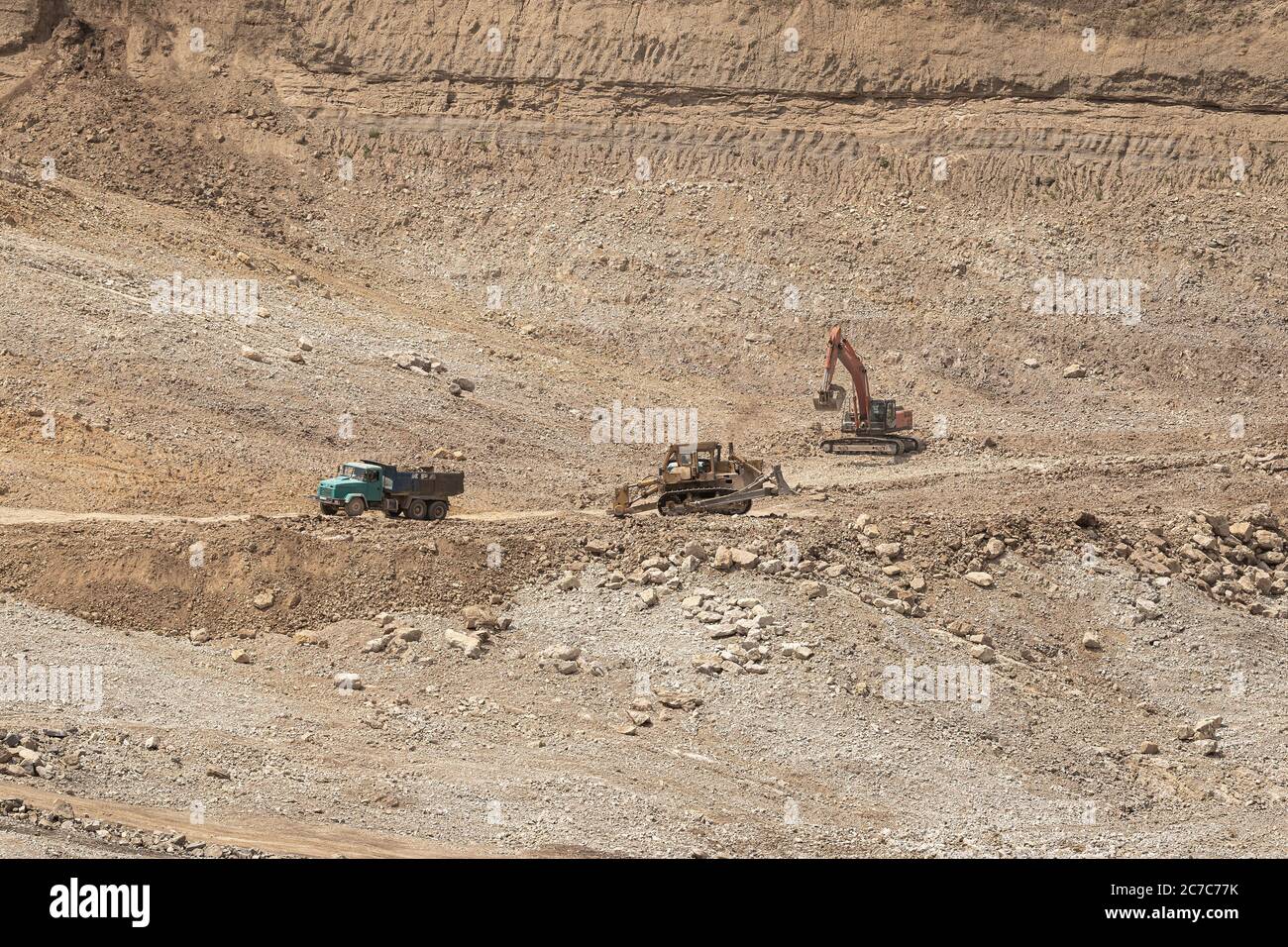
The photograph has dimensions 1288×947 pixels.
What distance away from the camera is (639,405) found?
37.3 meters

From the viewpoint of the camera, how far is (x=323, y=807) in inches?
704

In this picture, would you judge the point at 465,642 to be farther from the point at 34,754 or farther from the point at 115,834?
the point at 115,834

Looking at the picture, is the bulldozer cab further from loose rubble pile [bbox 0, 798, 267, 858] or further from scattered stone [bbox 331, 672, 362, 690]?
loose rubble pile [bbox 0, 798, 267, 858]

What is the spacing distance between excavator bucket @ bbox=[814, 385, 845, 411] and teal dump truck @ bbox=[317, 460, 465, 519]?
10639 mm

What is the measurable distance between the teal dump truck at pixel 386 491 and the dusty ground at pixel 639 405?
102 cm

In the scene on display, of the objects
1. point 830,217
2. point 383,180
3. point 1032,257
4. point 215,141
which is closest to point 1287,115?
point 1032,257

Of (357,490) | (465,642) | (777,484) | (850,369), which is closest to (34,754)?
(465,642)

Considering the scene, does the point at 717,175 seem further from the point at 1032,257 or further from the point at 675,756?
the point at 675,756

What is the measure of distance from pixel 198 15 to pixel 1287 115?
3029 centimetres

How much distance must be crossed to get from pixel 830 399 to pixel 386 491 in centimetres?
1192

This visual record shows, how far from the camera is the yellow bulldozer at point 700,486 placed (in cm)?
2770

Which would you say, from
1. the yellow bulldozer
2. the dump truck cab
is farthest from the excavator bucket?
the dump truck cab

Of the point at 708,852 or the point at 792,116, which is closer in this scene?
the point at 708,852

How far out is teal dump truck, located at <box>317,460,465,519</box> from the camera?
27141 millimetres
